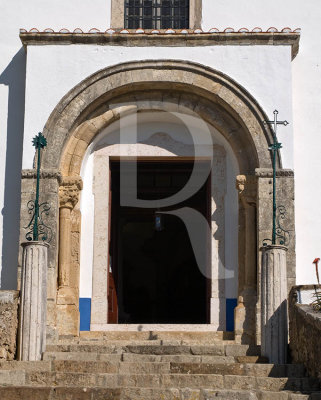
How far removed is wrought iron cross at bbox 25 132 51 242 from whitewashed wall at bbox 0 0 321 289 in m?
0.60

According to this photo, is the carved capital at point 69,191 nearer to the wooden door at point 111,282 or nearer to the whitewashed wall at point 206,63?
the whitewashed wall at point 206,63

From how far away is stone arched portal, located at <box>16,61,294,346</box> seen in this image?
1361 cm

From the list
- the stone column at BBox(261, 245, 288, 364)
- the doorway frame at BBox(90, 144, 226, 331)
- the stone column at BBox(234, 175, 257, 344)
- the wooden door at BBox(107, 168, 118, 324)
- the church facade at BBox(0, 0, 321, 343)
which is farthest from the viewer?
the wooden door at BBox(107, 168, 118, 324)

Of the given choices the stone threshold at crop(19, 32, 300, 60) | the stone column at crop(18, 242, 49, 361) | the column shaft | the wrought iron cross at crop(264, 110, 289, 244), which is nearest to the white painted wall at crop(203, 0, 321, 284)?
the wrought iron cross at crop(264, 110, 289, 244)

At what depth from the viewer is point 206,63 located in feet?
46.0

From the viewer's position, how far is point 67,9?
14727 mm

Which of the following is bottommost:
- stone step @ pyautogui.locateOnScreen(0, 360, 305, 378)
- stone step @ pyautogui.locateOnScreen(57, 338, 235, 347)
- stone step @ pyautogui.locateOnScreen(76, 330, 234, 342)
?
stone step @ pyautogui.locateOnScreen(0, 360, 305, 378)

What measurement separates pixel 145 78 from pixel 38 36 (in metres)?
1.67

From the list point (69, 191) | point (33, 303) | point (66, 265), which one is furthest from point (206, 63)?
point (33, 303)

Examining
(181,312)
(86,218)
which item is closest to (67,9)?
(86,218)

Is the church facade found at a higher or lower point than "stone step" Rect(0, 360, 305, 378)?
higher

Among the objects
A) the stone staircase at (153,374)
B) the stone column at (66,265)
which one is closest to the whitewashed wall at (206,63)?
the stone column at (66,265)

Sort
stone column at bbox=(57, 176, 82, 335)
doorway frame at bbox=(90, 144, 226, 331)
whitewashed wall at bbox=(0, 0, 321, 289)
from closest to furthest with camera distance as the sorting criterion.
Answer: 1. stone column at bbox=(57, 176, 82, 335)
2. whitewashed wall at bbox=(0, 0, 321, 289)
3. doorway frame at bbox=(90, 144, 226, 331)

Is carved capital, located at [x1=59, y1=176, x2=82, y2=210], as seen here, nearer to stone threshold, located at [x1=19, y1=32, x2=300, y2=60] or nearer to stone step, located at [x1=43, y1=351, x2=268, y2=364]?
stone threshold, located at [x1=19, y1=32, x2=300, y2=60]
